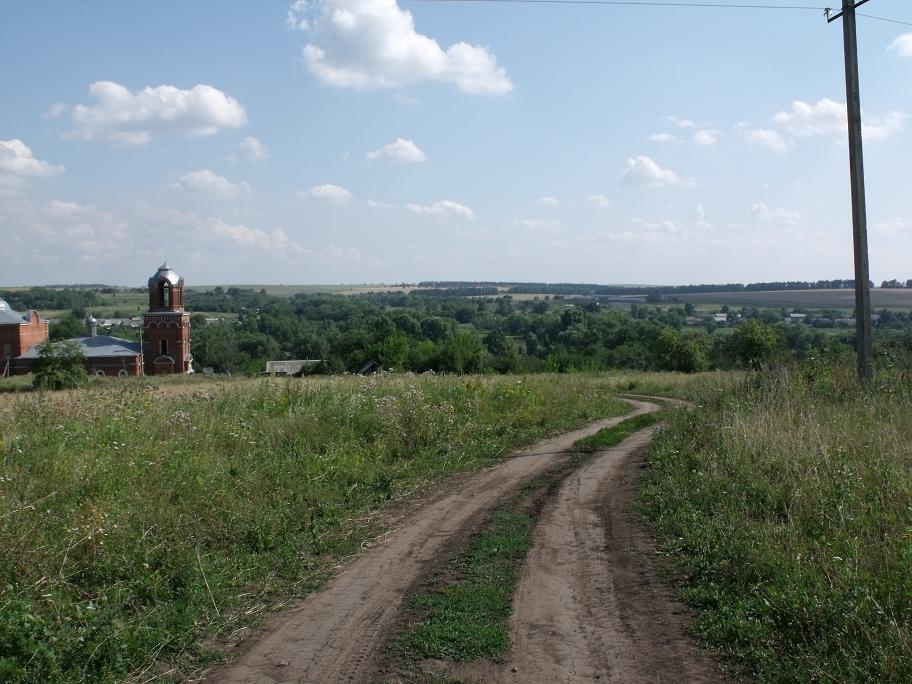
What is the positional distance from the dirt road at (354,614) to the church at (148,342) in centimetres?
6207

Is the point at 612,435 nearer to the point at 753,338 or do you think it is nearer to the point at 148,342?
the point at 753,338

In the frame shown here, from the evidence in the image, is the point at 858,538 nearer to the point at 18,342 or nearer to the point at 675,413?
the point at 675,413

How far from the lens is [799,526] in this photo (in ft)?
21.1

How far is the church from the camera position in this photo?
212 feet

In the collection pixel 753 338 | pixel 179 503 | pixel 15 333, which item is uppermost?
pixel 15 333

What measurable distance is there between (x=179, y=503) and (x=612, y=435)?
881cm

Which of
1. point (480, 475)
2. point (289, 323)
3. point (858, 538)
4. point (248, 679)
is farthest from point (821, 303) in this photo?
point (289, 323)

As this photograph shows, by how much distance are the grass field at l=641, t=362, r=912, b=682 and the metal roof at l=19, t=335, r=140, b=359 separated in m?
63.7

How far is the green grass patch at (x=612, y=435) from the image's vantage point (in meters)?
13.1

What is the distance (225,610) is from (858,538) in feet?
16.3

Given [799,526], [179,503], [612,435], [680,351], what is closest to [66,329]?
[680,351]

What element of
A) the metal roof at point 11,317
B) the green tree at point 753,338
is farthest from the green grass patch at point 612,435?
the metal roof at point 11,317

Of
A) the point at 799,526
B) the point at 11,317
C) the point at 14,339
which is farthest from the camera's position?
the point at 11,317

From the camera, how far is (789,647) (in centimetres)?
466
